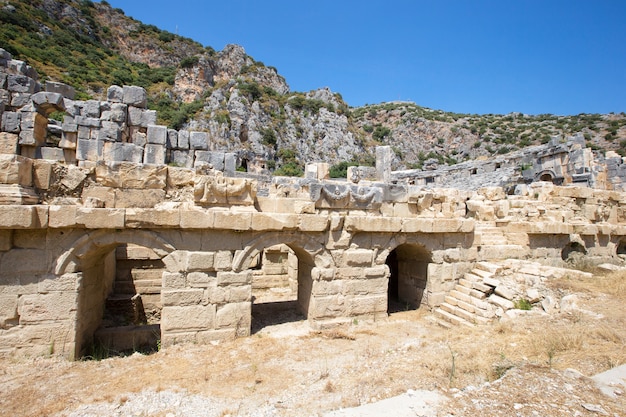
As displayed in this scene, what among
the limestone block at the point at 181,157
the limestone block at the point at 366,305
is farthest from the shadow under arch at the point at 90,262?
the limestone block at the point at 181,157

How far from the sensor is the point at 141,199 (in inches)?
229

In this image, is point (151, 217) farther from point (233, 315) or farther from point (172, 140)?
point (172, 140)

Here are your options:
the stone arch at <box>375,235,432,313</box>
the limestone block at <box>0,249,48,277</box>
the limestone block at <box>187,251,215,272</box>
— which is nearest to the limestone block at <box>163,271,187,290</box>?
the limestone block at <box>187,251,215,272</box>

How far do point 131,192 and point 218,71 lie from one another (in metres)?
46.4

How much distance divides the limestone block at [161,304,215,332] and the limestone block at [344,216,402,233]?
3.09 m

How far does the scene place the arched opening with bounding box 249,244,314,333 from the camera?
743cm

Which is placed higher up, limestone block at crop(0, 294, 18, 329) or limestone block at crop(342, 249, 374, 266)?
limestone block at crop(342, 249, 374, 266)

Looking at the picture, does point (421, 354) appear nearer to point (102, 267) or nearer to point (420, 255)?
point (420, 255)

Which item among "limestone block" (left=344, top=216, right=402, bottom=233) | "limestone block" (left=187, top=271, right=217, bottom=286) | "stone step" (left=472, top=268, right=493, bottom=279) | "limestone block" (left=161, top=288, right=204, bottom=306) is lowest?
"limestone block" (left=161, top=288, right=204, bottom=306)

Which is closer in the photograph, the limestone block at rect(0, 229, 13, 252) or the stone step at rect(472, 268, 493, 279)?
the limestone block at rect(0, 229, 13, 252)

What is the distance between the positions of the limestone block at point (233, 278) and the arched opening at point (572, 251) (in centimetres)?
1017

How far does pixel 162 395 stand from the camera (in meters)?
4.25

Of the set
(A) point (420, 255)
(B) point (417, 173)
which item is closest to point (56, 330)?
(A) point (420, 255)

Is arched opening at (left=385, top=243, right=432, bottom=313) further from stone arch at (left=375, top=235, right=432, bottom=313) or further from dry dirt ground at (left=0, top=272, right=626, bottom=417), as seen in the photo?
dry dirt ground at (left=0, top=272, right=626, bottom=417)
